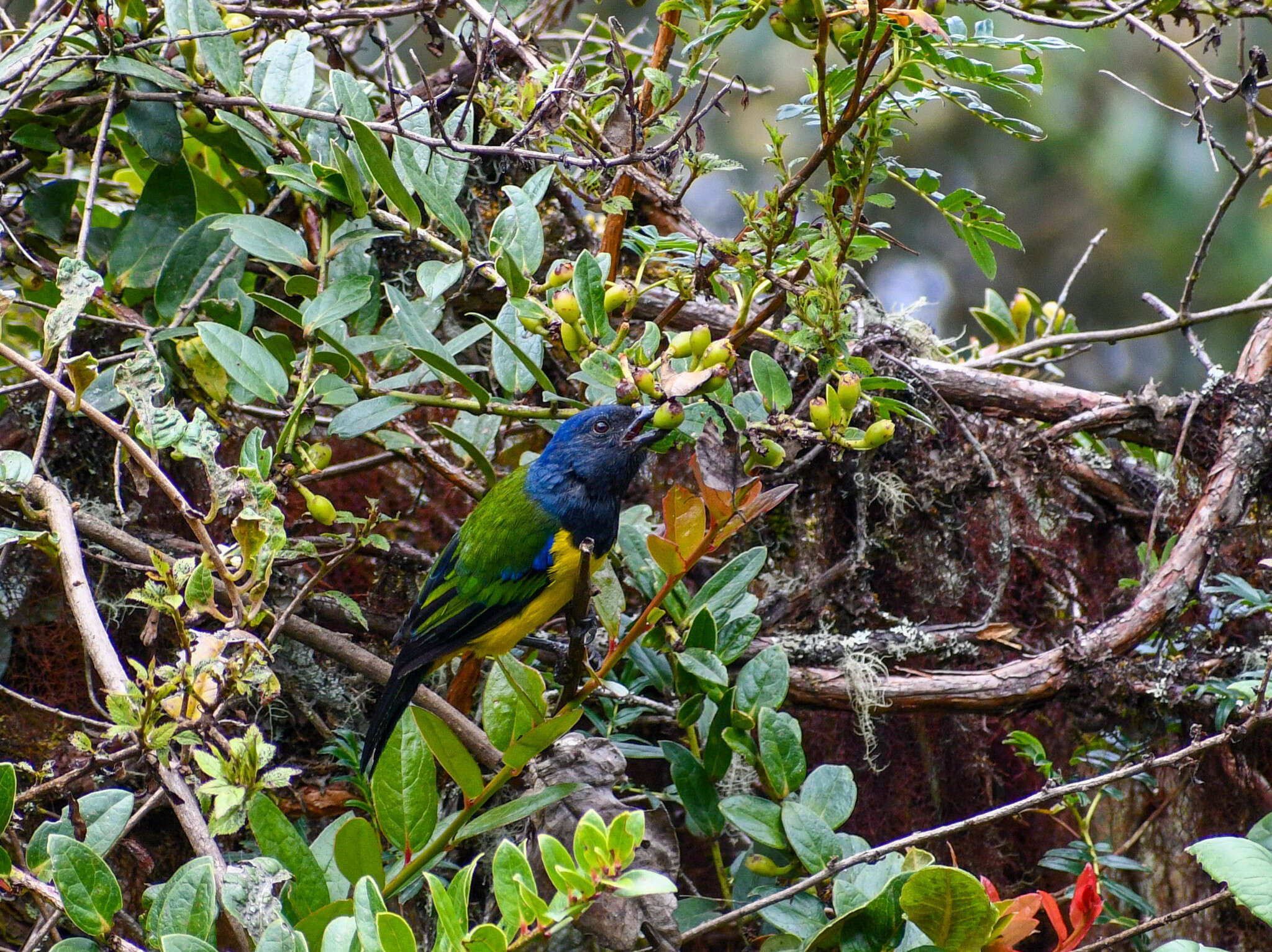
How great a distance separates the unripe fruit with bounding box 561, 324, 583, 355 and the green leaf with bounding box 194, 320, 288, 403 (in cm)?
55

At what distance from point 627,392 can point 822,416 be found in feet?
1.44

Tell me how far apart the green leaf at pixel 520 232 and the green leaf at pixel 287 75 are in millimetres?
559

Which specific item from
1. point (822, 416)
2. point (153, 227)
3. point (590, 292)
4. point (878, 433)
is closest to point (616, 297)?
point (590, 292)

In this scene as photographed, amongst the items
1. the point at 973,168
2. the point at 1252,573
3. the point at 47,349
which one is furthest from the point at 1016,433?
the point at 973,168

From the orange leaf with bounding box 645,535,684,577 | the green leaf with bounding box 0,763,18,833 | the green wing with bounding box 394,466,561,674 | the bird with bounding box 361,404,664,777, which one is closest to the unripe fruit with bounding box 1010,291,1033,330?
the bird with bounding box 361,404,664,777

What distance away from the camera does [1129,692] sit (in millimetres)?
2299

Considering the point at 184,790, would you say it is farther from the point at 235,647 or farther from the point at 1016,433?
the point at 1016,433

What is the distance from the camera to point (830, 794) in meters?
1.88

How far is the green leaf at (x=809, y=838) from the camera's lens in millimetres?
1758

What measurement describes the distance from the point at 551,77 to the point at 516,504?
3.47 feet

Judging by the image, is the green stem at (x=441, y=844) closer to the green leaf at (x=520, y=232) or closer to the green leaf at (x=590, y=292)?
the green leaf at (x=590, y=292)

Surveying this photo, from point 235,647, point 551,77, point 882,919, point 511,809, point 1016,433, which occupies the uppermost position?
point 551,77

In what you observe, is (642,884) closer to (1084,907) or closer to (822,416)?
(1084,907)

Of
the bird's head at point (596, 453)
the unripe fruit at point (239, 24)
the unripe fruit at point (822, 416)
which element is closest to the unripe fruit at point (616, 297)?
the unripe fruit at point (822, 416)
